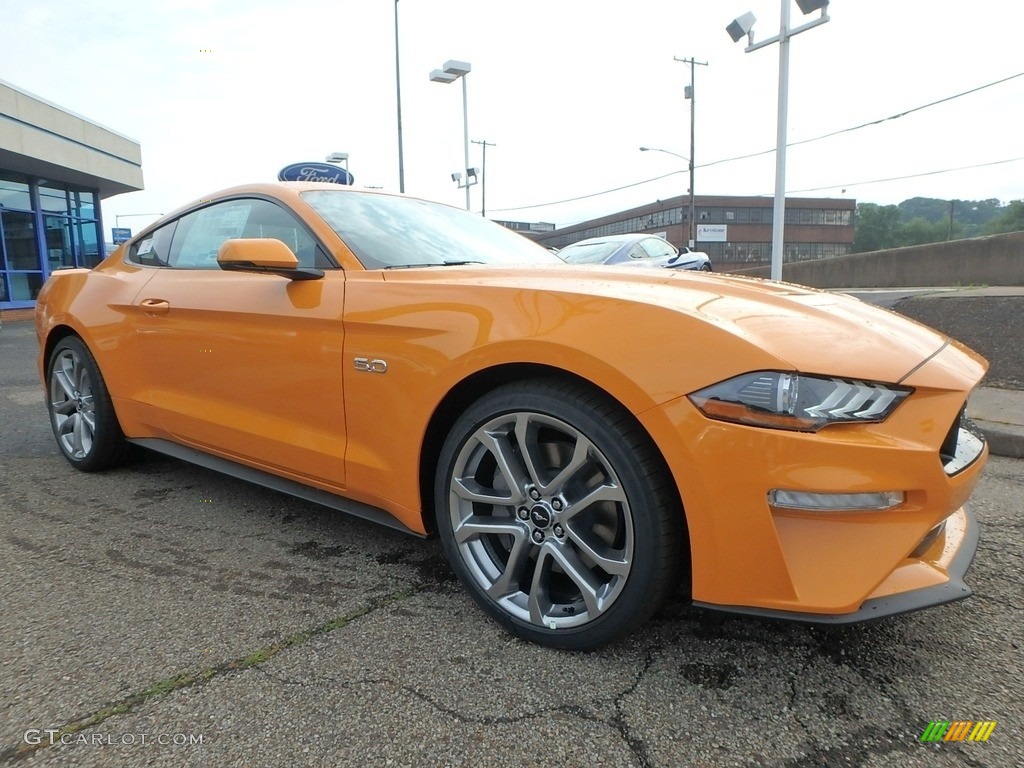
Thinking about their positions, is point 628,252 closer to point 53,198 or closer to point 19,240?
point 19,240

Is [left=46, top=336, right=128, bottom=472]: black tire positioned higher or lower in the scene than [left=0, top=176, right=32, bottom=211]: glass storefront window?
lower

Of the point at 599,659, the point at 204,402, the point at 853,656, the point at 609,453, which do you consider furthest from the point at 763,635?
the point at 204,402

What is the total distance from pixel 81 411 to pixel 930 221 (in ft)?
331

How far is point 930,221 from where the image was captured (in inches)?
3356

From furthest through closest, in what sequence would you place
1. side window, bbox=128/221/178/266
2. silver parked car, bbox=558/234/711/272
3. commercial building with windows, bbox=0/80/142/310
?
commercial building with windows, bbox=0/80/142/310 < silver parked car, bbox=558/234/711/272 < side window, bbox=128/221/178/266

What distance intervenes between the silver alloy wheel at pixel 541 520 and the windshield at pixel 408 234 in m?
0.91

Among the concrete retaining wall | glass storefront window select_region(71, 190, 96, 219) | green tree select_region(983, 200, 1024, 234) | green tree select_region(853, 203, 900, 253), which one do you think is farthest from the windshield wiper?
green tree select_region(853, 203, 900, 253)

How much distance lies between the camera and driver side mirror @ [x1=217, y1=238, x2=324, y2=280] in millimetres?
2328

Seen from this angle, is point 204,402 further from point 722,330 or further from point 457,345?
point 722,330

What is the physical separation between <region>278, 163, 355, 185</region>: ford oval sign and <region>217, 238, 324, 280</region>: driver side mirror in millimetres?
10502

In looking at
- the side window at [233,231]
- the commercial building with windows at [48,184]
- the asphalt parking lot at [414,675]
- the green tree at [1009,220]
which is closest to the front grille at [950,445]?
the asphalt parking lot at [414,675]

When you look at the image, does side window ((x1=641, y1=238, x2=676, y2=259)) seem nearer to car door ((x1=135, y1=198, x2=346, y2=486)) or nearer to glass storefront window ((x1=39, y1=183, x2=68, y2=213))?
car door ((x1=135, y1=198, x2=346, y2=486))

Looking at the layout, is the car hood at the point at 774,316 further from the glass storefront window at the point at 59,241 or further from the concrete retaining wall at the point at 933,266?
the glass storefront window at the point at 59,241

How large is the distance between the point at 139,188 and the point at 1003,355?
23.1 meters
